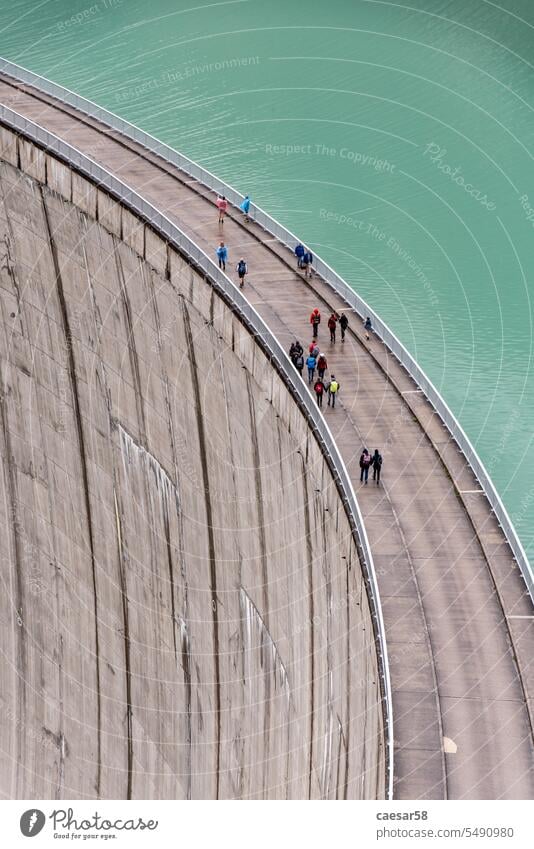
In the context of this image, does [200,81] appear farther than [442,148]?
Yes

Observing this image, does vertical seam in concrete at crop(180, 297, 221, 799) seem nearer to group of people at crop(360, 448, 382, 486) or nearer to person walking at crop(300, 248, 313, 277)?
person walking at crop(300, 248, 313, 277)

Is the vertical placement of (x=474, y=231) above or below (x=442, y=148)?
below

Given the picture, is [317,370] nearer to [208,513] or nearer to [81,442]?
[208,513]

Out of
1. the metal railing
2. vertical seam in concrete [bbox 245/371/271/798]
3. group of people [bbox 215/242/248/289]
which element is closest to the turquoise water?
the metal railing

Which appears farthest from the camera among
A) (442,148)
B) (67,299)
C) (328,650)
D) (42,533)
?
(442,148)

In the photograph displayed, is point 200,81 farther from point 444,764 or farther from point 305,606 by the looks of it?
point 444,764

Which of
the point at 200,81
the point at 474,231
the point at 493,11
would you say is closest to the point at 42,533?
the point at 474,231
